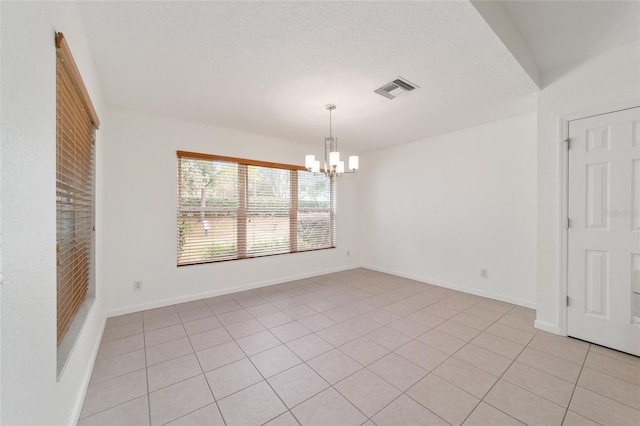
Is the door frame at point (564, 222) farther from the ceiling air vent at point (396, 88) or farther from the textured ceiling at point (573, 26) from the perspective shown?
the ceiling air vent at point (396, 88)

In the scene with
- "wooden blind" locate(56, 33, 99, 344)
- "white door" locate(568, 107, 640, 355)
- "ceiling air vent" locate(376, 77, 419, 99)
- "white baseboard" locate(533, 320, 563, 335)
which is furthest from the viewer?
"white baseboard" locate(533, 320, 563, 335)

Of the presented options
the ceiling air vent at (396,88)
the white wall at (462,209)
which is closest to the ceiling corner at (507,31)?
the ceiling air vent at (396,88)

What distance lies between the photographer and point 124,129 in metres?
3.15

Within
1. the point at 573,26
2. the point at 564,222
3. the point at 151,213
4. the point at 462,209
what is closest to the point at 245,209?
the point at 151,213

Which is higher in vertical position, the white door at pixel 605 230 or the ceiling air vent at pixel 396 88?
the ceiling air vent at pixel 396 88

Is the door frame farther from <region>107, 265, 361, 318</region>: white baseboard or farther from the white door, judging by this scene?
<region>107, 265, 361, 318</region>: white baseboard

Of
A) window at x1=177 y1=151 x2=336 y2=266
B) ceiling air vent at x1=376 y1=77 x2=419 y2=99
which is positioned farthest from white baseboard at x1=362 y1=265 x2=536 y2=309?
ceiling air vent at x1=376 y1=77 x2=419 y2=99

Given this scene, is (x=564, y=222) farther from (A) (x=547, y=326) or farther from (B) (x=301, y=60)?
(B) (x=301, y=60)

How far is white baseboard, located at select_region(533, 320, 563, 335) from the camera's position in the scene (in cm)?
261

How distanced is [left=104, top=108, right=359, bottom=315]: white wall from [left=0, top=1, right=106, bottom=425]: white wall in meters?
2.05

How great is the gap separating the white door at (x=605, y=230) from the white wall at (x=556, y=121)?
0.09 meters

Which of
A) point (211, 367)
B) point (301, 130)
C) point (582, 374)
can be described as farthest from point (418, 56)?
point (211, 367)

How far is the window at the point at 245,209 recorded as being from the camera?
11.9 feet

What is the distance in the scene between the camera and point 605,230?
7.70 feet
